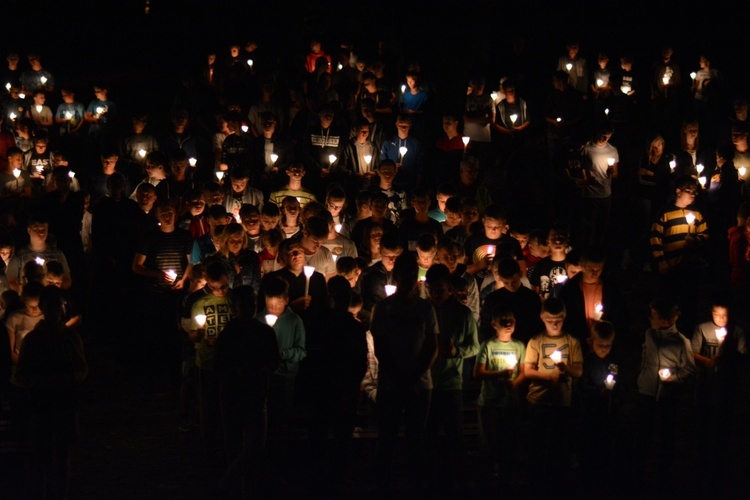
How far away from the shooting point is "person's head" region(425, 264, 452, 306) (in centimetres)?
861

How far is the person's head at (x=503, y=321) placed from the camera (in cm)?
870

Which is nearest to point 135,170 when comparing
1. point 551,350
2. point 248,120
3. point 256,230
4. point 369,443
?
point 248,120

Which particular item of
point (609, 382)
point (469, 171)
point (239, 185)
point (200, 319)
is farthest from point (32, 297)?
point (469, 171)

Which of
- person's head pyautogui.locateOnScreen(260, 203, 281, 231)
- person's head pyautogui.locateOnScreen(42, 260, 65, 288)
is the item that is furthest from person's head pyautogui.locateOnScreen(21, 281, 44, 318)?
person's head pyautogui.locateOnScreen(260, 203, 281, 231)

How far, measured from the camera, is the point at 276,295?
341 inches

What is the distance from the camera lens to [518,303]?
936 centimetres

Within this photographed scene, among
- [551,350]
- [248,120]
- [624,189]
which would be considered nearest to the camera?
[551,350]

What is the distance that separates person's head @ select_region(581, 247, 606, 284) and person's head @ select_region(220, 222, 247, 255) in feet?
9.72

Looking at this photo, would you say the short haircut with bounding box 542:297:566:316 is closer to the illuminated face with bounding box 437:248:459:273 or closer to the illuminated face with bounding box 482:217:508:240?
the illuminated face with bounding box 437:248:459:273

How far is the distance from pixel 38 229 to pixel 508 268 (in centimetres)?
430

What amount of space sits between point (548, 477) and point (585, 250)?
2107 millimetres

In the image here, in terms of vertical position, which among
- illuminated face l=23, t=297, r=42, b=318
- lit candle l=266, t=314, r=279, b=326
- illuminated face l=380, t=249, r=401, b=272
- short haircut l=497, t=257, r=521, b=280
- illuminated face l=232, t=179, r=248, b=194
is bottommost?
lit candle l=266, t=314, r=279, b=326

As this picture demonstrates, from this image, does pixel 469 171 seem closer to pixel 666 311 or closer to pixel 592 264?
pixel 592 264

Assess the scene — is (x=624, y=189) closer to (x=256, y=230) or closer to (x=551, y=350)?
A: (x=256, y=230)
